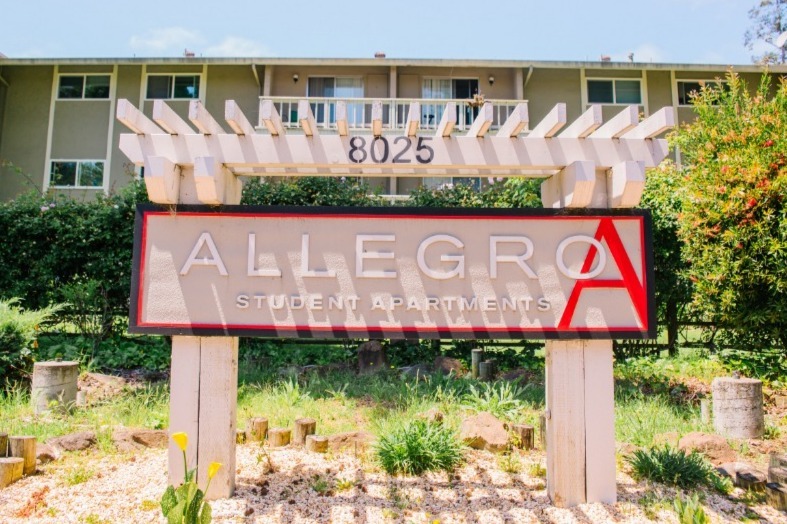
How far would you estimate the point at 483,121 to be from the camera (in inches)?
116

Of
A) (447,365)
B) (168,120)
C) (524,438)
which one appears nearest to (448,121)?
(168,120)

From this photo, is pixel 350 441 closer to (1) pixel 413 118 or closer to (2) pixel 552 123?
(1) pixel 413 118

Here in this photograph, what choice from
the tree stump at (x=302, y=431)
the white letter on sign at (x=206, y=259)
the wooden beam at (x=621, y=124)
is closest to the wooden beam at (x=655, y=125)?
the wooden beam at (x=621, y=124)

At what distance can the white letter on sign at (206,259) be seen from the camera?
311 cm

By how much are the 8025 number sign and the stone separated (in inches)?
179

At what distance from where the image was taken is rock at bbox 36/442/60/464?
367 cm

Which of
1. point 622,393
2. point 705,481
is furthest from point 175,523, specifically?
point 622,393

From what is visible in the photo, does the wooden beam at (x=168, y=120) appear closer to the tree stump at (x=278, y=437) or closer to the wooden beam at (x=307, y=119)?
the wooden beam at (x=307, y=119)

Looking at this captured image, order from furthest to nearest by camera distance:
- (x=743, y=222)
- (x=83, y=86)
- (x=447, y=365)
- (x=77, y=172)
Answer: (x=83, y=86) < (x=77, y=172) < (x=447, y=365) < (x=743, y=222)

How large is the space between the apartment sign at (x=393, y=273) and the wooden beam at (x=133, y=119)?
49 centimetres

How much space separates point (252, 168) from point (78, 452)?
2.59m

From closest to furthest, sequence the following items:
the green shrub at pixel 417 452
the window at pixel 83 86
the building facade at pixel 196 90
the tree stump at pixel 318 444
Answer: the green shrub at pixel 417 452 < the tree stump at pixel 318 444 < the building facade at pixel 196 90 < the window at pixel 83 86

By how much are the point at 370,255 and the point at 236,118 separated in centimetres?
111

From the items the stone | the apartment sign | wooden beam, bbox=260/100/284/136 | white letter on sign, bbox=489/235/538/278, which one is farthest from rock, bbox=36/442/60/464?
the stone
